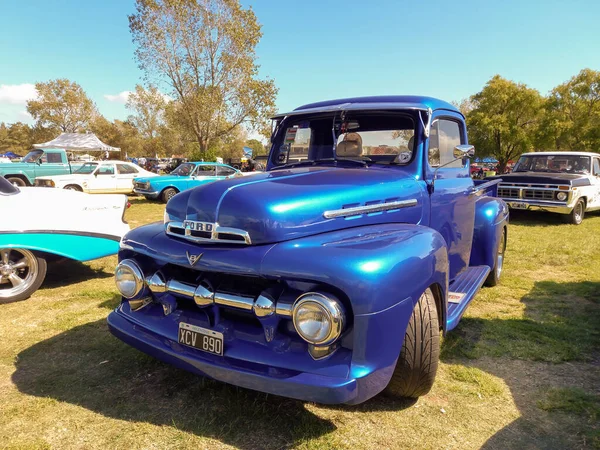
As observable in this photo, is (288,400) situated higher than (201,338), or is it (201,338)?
(201,338)

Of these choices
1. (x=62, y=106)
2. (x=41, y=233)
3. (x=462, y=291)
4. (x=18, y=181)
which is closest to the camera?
(x=462, y=291)

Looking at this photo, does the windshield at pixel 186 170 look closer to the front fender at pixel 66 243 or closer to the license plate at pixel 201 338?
the front fender at pixel 66 243

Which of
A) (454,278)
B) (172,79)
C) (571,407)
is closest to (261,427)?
(571,407)

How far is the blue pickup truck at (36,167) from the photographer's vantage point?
48.5 ft

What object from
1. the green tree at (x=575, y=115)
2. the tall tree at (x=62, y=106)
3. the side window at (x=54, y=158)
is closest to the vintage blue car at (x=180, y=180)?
the side window at (x=54, y=158)

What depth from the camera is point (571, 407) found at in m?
2.65

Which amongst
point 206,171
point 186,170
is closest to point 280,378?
point 206,171

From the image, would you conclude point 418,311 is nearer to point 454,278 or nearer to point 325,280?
point 325,280

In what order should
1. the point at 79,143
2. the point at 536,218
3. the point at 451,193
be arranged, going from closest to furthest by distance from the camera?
the point at 451,193
the point at 536,218
the point at 79,143

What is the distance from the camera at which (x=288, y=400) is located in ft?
8.82

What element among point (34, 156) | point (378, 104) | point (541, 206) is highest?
point (378, 104)

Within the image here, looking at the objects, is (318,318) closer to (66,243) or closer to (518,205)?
(66,243)

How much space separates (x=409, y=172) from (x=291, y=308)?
1.75m

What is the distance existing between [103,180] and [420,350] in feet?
53.0
